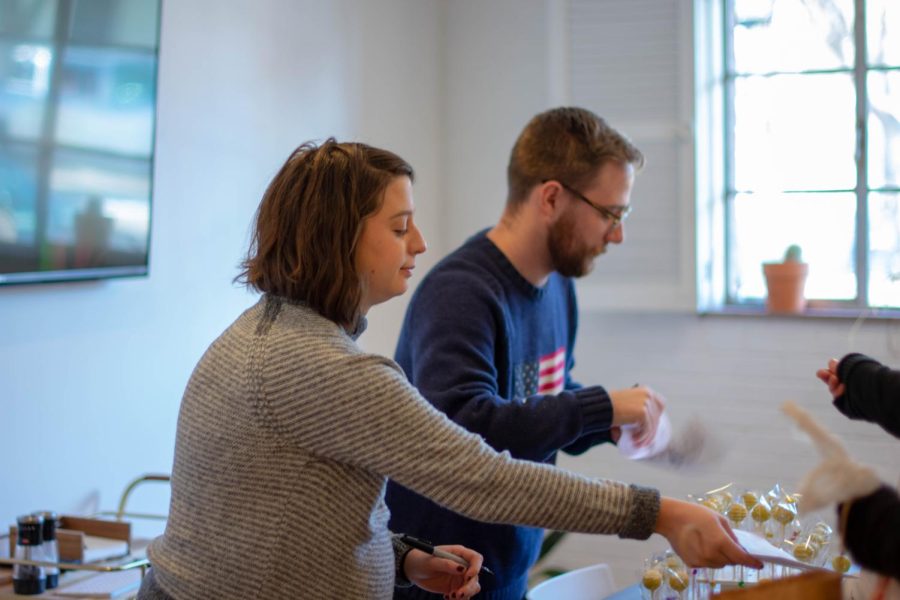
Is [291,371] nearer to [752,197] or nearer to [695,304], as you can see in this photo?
[695,304]

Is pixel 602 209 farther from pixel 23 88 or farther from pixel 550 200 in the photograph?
pixel 23 88

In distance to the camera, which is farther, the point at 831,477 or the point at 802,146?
the point at 802,146

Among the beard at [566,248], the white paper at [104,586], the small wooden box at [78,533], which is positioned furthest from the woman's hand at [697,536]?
the small wooden box at [78,533]

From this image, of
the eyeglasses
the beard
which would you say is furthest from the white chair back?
the eyeglasses

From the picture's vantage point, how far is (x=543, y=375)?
2268 mm

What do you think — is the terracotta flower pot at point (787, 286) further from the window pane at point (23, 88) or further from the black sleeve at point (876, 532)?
the black sleeve at point (876, 532)

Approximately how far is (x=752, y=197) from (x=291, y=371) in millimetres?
3280

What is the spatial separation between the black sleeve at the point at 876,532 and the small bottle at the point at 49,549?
179cm

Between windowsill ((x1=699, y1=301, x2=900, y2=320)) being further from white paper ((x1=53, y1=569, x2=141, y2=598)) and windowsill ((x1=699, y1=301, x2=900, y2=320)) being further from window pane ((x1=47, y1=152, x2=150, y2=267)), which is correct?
white paper ((x1=53, y1=569, x2=141, y2=598))

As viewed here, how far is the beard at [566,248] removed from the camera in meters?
2.21

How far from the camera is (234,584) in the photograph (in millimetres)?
1310

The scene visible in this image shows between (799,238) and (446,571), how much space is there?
298cm

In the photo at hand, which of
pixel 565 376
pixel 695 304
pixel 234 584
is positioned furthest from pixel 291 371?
pixel 695 304

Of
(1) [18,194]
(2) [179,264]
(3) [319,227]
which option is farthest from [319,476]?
(2) [179,264]
